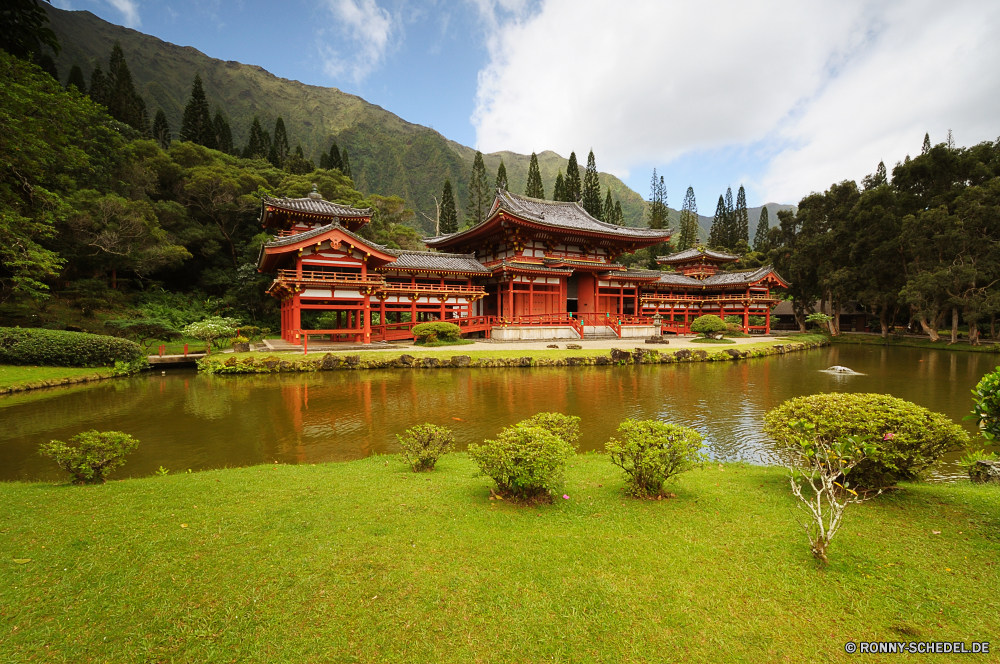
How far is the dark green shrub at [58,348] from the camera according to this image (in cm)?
1373

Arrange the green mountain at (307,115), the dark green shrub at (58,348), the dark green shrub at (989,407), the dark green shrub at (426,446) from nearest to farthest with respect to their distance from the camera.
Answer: the dark green shrub at (989,407) → the dark green shrub at (426,446) → the dark green shrub at (58,348) → the green mountain at (307,115)

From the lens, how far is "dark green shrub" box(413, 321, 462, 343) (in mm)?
21266

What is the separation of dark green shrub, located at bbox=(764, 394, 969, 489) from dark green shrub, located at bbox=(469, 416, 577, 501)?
2.48 metres

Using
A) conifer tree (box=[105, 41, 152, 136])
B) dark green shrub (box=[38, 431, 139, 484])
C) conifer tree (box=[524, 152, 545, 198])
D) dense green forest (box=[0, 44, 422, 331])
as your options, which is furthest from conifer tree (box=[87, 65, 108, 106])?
dark green shrub (box=[38, 431, 139, 484])

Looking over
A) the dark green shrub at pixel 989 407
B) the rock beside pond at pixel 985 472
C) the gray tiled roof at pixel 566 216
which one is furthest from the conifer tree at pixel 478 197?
the dark green shrub at pixel 989 407

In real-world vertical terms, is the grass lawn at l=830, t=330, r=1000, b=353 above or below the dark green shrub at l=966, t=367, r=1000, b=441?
below

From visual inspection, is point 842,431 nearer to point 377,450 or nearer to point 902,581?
point 902,581

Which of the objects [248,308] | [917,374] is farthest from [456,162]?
[917,374]

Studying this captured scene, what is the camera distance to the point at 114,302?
24.5 m

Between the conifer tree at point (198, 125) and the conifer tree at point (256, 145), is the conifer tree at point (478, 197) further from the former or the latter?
the conifer tree at point (198, 125)

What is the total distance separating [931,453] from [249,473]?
8.34 m

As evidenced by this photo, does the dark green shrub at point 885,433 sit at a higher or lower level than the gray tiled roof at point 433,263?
lower

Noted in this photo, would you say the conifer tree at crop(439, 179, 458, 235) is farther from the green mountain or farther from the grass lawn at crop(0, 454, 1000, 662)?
the grass lawn at crop(0, 454, 1000, 662)

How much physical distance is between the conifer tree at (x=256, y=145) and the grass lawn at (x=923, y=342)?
59.2 m
